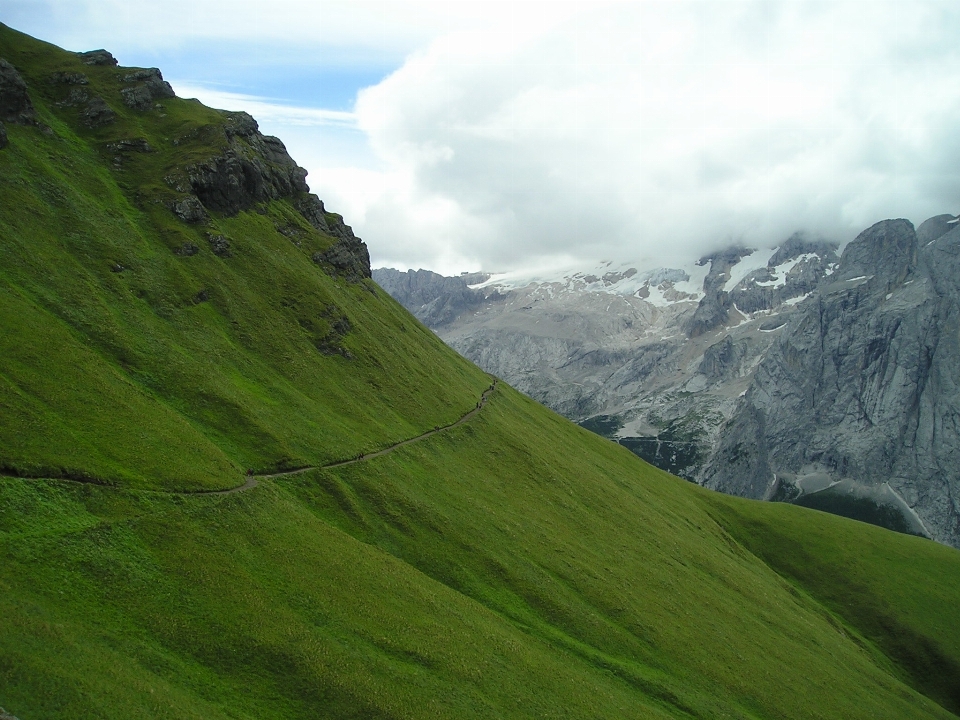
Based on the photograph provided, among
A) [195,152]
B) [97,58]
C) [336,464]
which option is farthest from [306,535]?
[97,58]

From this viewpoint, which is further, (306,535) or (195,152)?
(195,152)

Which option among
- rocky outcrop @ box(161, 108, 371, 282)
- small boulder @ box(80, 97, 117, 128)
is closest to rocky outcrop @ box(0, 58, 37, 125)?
small boulder @ box(80, 97, 117, 128)

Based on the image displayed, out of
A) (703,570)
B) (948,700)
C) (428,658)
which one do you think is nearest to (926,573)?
(948,700)

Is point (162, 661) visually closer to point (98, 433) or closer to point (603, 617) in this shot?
point (98, 433)

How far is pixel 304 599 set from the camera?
43.9m

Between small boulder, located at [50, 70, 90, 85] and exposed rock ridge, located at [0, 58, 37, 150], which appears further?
small boulder, located at [50, 70, 90, 85]

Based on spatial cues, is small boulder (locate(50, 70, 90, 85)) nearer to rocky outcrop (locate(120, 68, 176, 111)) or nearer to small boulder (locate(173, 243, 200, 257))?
rocky outcrop (locate(120, 68, 176, 111))

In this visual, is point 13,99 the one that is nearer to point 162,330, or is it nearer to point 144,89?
point 144,89

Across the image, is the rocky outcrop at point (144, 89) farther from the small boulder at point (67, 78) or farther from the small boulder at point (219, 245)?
the small boulder at point (219, 245)

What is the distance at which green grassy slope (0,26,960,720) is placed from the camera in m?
36.4

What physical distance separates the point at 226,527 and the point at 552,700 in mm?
29553

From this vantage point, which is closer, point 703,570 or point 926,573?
point 703,570

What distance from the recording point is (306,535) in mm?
52156

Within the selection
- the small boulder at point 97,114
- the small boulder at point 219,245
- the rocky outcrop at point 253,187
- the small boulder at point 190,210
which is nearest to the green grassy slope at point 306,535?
the small boulder at point 219,245
